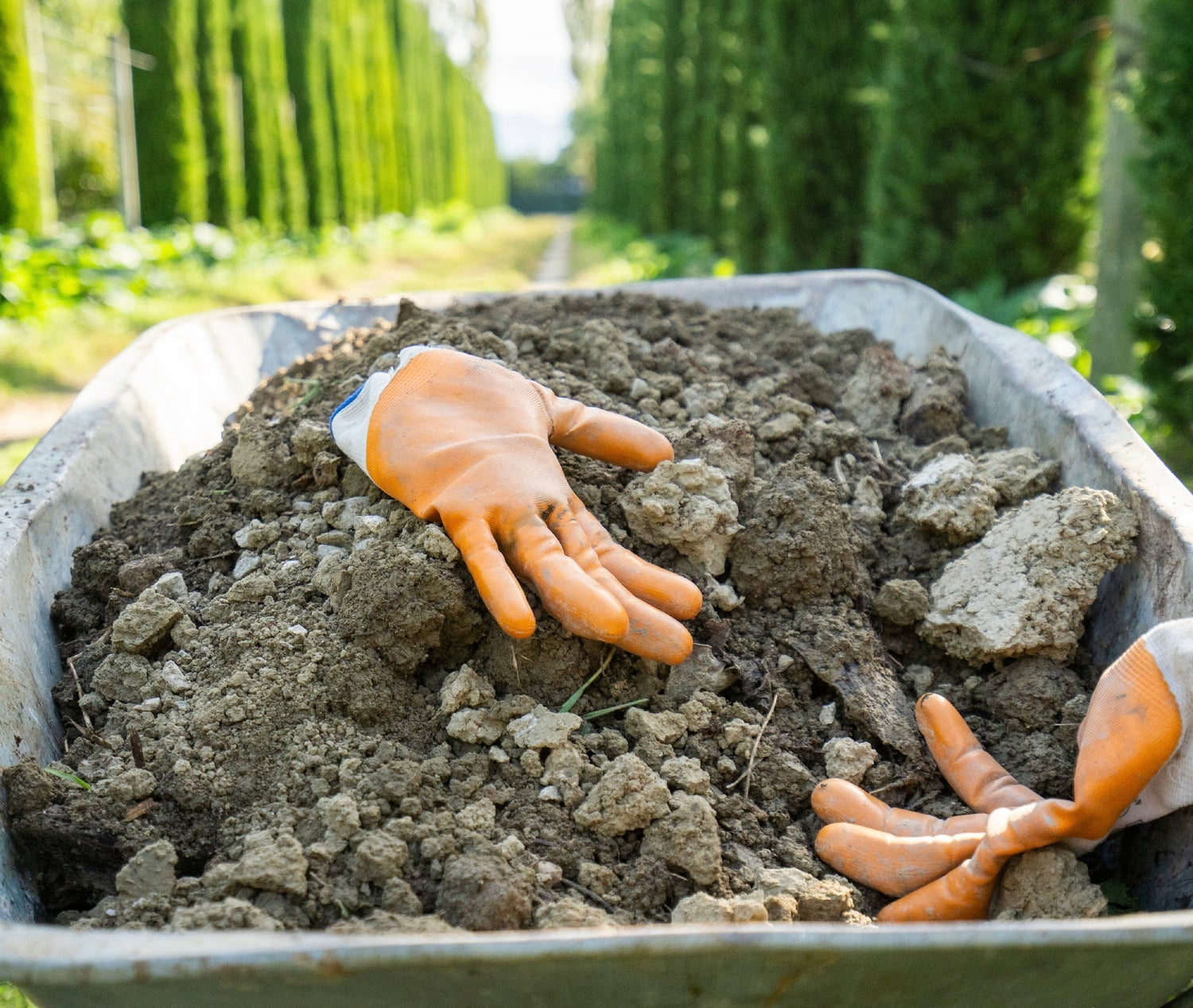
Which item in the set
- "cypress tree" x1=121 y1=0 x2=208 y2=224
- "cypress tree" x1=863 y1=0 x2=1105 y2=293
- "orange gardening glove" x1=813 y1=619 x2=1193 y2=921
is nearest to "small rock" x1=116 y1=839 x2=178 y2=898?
"orange gardening glove" x1=813 y1=619 x2=1193 y2=921

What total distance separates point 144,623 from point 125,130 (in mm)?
8818

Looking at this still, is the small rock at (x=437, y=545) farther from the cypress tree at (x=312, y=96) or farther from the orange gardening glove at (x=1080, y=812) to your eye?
the cypress tree at (x=312, y=96)

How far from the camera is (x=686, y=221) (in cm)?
1220

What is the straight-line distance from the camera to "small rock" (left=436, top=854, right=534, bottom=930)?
1123mm

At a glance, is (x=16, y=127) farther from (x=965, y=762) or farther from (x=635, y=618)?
(x=965, y=762)

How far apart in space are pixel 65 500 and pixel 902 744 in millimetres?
1563

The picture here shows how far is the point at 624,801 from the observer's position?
1310mm

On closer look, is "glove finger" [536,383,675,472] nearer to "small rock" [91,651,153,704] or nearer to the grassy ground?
"small rock" [91,651,153,704]

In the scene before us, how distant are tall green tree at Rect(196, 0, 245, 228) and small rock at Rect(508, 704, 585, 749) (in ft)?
33.2

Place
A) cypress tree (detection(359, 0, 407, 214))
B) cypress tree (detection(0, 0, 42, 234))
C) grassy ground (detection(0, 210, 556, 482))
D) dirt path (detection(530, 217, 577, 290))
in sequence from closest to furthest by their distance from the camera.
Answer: grassy ground (detection(0, 210, 556, 482)) < cypress tree (detection(0, 0, 42, 234)) < dirt path (detection(530, 217, 577, 290)) < cypress tree (detection(359, 0, 407, 214))

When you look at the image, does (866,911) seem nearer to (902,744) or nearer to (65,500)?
(902,744)

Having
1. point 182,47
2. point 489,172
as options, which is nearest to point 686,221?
point 182,47

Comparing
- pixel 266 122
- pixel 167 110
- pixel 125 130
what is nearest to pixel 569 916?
pixel 125 130

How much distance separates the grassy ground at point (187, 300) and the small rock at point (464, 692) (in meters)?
3.02
